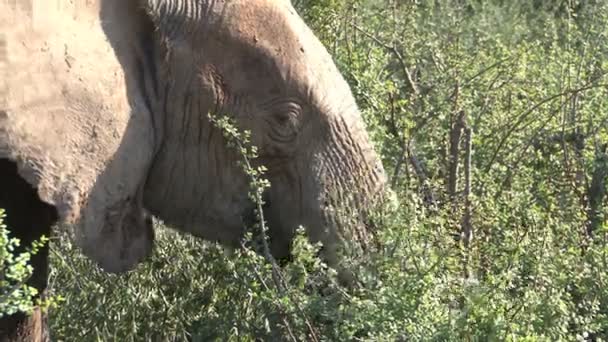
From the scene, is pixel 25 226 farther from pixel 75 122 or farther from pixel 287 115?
pixel 287 115

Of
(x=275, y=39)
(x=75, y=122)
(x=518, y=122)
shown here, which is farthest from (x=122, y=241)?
(x=518, y=122)

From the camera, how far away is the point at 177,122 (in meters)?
3.80

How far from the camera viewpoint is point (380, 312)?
3637mm

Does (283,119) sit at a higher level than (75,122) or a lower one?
higher

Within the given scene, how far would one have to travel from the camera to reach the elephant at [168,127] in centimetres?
342

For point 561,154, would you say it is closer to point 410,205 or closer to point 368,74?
point 368,74

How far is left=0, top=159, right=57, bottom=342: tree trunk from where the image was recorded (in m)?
3.61

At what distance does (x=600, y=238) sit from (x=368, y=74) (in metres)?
1.16

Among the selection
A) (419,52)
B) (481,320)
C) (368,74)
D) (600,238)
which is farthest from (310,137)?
(419,52)

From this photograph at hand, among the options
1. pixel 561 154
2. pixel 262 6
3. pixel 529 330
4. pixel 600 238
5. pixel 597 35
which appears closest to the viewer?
pixel 529 330

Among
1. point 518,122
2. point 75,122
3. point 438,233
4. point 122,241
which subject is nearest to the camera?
point 75,122

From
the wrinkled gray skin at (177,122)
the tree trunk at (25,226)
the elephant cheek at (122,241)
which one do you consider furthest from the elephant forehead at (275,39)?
the tree trunk at (25,226)

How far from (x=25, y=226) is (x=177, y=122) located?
439 mm

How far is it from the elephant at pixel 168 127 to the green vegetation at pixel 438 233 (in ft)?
0.39
